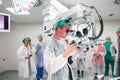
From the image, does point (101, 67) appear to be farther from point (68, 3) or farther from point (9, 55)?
point (9, 55)

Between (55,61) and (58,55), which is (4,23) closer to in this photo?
(58,55)

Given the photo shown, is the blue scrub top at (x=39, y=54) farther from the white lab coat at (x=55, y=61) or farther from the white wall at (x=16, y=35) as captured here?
the white lab coat at (x=55, y=61)

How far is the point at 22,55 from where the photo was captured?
4008 millimetres

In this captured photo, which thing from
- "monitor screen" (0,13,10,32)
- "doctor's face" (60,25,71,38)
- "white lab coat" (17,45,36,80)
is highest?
"monitor screen" (0,13,10,32)

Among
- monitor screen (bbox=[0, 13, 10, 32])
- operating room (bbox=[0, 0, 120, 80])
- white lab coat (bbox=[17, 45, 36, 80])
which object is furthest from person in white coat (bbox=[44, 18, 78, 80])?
white lab coat (bbox=[17, 45, 36, 80])

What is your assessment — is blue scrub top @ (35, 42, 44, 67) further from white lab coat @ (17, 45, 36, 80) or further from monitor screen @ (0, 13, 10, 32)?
monitor screen @ (0, 13, 10, 32)

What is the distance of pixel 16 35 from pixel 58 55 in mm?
6658

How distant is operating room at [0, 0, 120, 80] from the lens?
174 centimetres

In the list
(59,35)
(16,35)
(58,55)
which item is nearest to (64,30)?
(59,35)

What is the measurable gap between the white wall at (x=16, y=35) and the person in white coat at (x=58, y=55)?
635 cm

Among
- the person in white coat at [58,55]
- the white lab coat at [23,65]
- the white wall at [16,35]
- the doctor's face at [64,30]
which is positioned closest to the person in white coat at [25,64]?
the white lab coat at [23,65]

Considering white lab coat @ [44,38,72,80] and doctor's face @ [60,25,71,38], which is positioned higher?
doctor's face @ [60,25,71,38]

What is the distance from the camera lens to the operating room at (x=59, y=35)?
1.74 metres

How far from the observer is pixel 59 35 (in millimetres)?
1883
